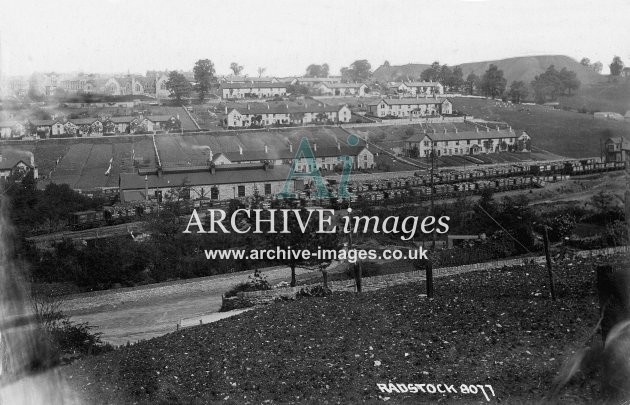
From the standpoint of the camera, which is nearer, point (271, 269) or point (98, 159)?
point (98, 159)

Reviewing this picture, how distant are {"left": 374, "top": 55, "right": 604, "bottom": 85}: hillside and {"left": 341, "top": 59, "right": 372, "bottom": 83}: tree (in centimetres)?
22

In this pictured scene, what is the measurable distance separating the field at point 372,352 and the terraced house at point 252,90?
4985 millimetres

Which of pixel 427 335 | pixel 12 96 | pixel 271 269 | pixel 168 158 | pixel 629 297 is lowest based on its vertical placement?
pixel 271 269

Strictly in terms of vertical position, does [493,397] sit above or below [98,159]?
below

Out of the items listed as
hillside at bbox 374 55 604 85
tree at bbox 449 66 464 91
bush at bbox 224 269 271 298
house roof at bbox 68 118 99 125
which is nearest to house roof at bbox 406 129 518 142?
tree at bbox 449 66 464 91

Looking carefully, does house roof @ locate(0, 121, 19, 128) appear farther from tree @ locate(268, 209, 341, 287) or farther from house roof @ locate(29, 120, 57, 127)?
tree @ locate(268, 209, 341, 287)

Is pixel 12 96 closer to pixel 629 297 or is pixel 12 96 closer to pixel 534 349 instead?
pixel 534 349

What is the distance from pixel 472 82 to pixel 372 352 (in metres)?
5.93

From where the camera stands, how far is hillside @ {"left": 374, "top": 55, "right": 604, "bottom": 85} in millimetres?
8281

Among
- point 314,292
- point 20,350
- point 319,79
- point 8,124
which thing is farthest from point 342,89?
point 20,350

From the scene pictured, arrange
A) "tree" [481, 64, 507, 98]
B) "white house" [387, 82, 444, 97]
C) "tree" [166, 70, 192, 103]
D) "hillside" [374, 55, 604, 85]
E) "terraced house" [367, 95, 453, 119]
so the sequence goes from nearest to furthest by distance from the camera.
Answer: "hillside" [374, 55, 604, 85], "tree" [166, 70, 192, 103], "white house" [387, 82, 444, 97], "tree" [481, 64, 507, 98], "terraced house" [367, 95, 453, 119]

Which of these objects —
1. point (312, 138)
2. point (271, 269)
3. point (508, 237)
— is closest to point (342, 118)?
point (312, 138)

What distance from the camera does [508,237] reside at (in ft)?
35.0

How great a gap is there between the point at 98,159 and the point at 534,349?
293 inches
